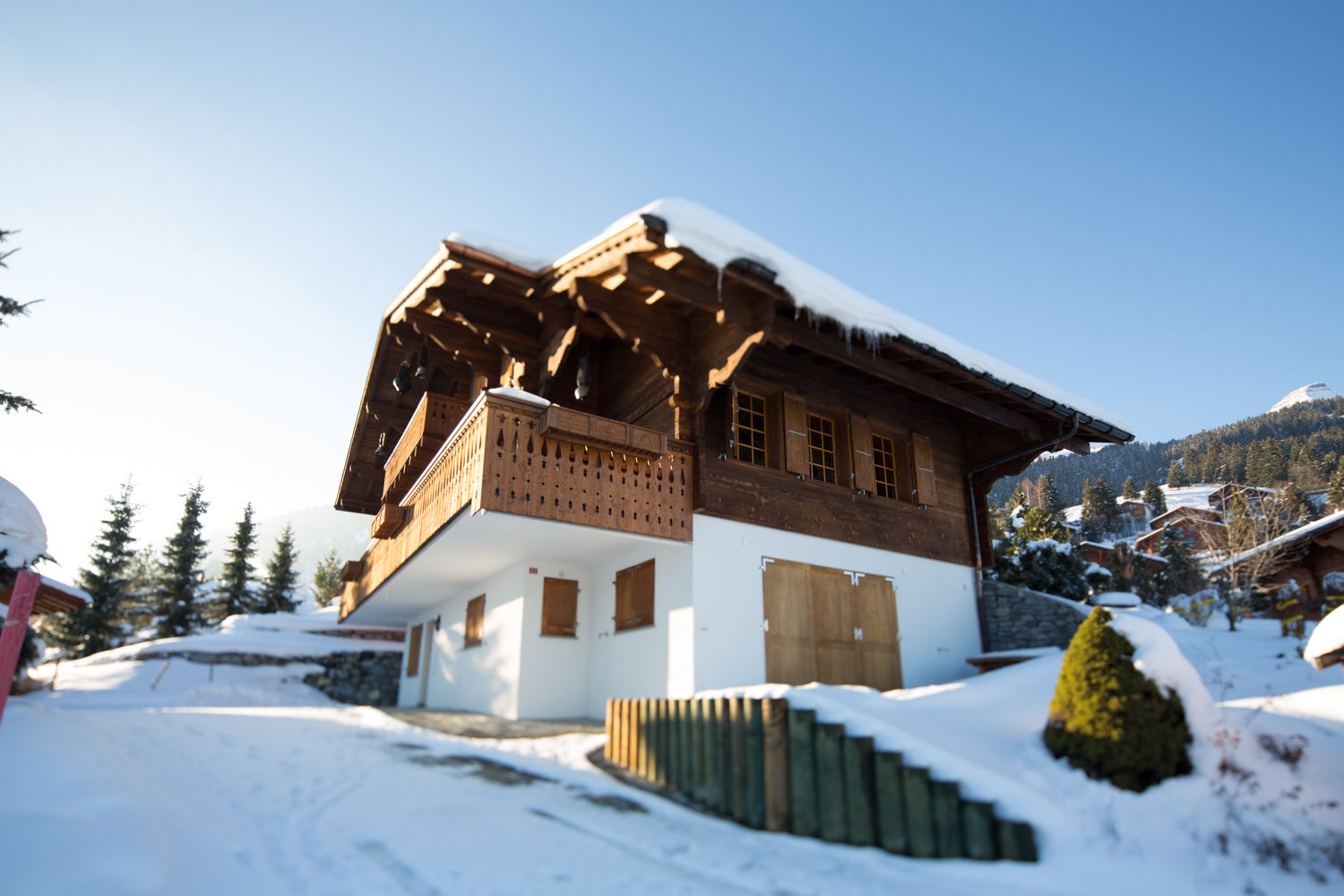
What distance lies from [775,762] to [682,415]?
585cm

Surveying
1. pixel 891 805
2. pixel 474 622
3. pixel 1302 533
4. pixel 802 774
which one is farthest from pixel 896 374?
pixel 1302 533

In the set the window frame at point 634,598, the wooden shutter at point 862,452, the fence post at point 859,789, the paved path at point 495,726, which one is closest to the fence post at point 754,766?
the fence post at point 859,789

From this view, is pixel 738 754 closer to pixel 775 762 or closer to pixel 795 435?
pixel 775 762

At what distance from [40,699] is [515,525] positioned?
1200 centimetres

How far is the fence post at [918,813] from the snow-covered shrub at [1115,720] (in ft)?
4.07

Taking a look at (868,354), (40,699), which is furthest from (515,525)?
(40,699)

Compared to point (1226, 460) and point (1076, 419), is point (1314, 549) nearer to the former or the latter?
point (1076, 419)

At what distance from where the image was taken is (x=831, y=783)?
560 centimetres

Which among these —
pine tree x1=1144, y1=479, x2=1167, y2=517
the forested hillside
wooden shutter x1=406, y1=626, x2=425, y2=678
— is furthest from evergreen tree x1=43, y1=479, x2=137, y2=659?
pine tree x1=1144, y1=479, x2=1167, y2=517

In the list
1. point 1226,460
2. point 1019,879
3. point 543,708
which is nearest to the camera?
point 1019,879

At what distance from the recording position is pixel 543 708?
11789mm

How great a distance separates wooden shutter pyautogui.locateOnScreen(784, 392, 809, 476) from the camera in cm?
1187

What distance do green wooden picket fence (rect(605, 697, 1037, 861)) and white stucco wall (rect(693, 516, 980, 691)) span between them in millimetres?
3042

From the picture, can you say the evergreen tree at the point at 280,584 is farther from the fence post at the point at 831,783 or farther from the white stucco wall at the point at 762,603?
the fence post at the point at 831,783
